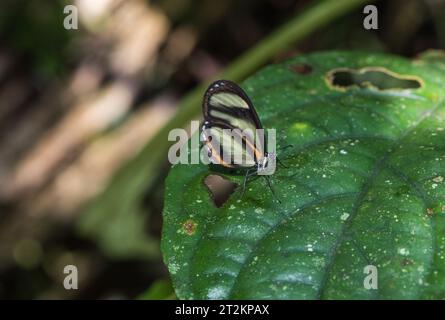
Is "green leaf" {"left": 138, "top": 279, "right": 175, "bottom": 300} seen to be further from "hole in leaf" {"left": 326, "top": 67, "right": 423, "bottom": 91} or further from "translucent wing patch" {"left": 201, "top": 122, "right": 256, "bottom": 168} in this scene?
"hole in leaf" {"left": 326, "top": 67, "right": 423, "bottom": 91}

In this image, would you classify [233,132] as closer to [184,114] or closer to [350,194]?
[350,194]

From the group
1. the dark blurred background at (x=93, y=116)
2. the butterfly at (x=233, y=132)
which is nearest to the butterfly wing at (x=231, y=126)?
the butterfly at (x=233, y=132)

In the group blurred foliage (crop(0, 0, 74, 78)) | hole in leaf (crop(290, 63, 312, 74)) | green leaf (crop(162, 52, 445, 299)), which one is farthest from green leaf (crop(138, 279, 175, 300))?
blurred foliage (crop(0, 0, 74, 78))

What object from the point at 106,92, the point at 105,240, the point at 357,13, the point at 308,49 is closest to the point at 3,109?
the point at 106,92

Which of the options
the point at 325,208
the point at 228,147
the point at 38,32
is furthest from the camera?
the point at 38,32

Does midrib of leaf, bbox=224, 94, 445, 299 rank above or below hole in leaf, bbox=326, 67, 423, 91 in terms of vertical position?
below

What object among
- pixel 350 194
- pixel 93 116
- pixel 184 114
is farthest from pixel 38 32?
pixel 350 194

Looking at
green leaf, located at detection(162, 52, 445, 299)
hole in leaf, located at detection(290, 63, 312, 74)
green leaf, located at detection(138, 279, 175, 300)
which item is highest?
hole in leaf, located at detection(290, 63, 312, 74)
